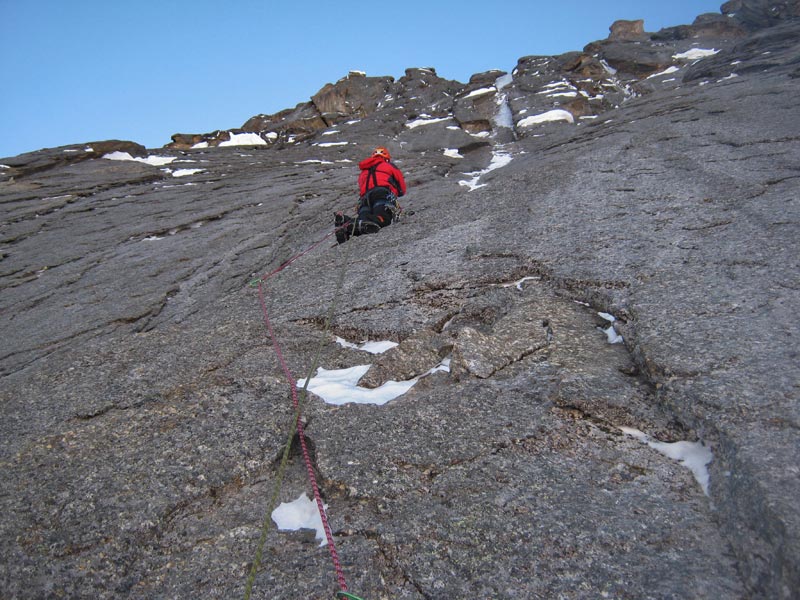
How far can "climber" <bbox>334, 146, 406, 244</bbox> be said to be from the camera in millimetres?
9812

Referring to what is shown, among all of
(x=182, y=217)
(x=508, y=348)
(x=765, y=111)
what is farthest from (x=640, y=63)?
(x=508, y=348)

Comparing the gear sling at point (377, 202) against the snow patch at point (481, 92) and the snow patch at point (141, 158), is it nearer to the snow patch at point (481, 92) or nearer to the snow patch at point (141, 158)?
the snow patch at point (141, 158)

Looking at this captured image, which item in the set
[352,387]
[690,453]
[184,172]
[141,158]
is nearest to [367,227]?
[352,387]

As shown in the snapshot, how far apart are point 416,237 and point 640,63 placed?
33.6 m

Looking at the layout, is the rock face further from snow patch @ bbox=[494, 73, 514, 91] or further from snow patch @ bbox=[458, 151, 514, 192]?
snow patch @ bbox=[494, 73, 514, 91]

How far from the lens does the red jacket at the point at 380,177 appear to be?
10.4m

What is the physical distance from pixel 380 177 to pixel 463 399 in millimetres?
7187

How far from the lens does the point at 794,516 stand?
2486mm

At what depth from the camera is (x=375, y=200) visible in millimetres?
10359

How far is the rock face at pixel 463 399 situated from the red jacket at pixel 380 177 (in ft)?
2.47

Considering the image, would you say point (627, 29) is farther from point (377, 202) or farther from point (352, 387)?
point (352, 387)

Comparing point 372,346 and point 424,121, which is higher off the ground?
point 424,121

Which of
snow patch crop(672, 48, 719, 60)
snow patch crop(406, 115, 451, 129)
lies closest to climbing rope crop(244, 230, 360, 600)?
snow patch crop(406, 115, 451, 129)

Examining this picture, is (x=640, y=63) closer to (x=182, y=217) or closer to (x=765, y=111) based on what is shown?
(x=765, y=111)
